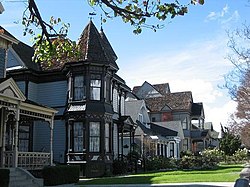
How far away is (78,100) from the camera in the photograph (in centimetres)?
2928

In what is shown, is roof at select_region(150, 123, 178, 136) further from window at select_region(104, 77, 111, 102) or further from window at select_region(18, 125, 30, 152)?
window at select_region(18, 125, 30, 152)

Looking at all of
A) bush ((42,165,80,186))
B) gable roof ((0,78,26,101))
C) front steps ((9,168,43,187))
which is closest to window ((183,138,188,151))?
bush ((42,165,80,186))

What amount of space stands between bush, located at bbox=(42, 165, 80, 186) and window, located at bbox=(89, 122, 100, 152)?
612 cm

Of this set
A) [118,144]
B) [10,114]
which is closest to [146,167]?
[118,144]

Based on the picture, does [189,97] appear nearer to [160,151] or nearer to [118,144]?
[160,151]

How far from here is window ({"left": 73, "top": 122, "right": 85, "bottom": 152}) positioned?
2872 cm

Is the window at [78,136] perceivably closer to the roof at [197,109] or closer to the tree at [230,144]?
the tree at [230,144]

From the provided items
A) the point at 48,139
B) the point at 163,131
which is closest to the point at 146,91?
the point at 163,131

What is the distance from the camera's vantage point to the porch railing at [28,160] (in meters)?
22.2

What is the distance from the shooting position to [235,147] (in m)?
65.2

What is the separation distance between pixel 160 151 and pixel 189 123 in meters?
17.8

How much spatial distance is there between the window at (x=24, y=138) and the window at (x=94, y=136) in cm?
517

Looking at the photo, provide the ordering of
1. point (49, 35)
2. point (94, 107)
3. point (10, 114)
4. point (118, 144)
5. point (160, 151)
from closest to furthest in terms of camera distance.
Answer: point (49, 35) < point (10, 114) < point (94, 107) < point (118, 144) < point (160, 151)

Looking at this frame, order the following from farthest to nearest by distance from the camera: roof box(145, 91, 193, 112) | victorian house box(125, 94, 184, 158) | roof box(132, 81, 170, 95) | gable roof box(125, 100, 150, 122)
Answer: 1. roof box(132, 81, 170, 95)
2. roof box(145, 91, 193, 112)
3. gable roof box(125, 100, 150, 122)
4. victorian house box(125, 94, 184, 158)
